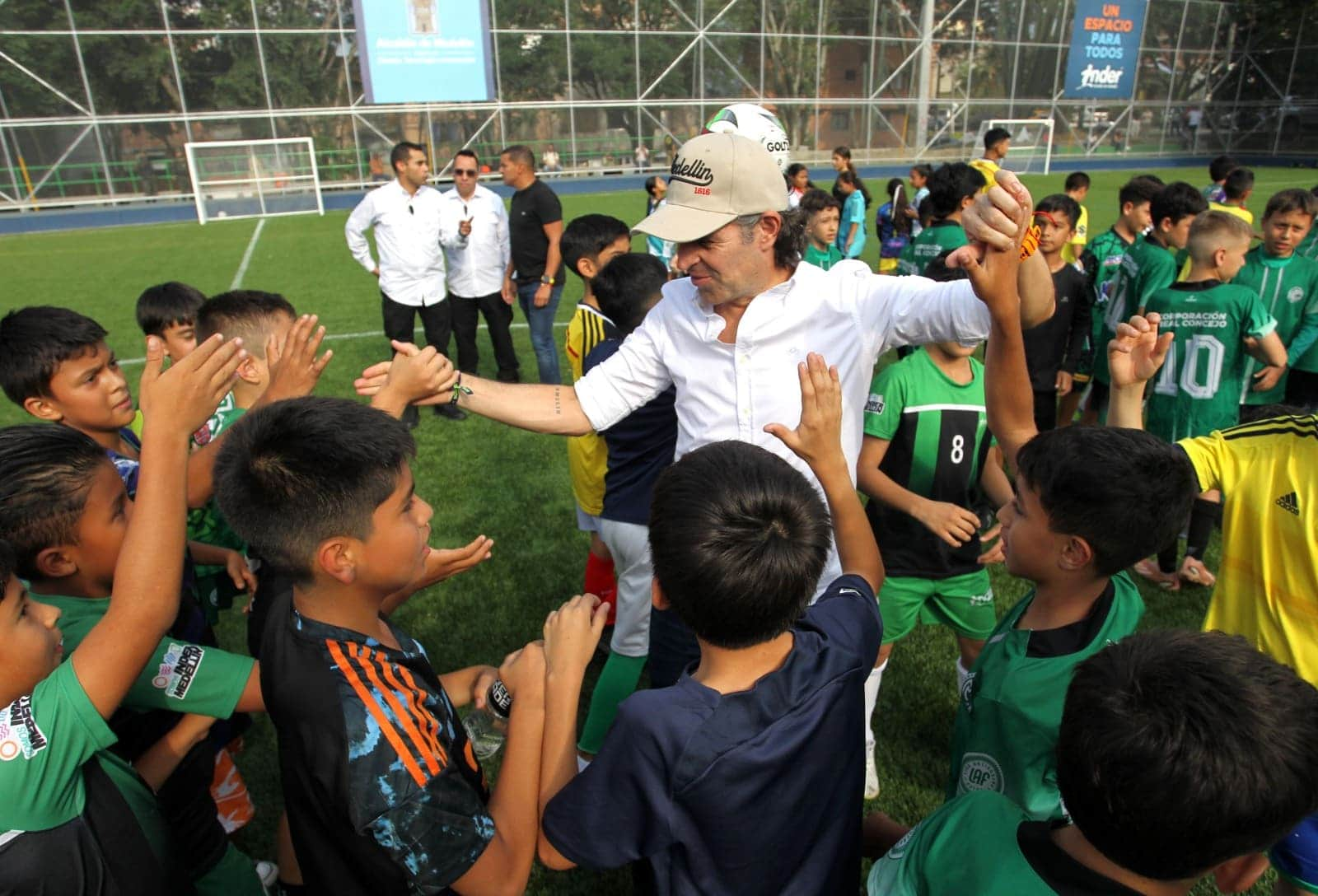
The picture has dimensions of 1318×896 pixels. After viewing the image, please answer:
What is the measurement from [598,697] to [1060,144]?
43.1m

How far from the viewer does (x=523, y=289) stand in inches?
336

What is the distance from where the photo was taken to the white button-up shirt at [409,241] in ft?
25.9

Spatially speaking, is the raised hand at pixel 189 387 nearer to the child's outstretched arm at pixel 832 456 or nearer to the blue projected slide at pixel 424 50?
the child's outstretched arm at pixel 832 456

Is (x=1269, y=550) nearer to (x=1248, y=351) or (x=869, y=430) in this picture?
(x=869, y=430)

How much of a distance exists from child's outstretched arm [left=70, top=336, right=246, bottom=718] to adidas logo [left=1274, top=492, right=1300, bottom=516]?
9.60 feet

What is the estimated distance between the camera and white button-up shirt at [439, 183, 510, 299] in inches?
321

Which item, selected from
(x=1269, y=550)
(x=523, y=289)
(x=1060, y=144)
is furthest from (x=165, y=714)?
(x=1060, y=144)

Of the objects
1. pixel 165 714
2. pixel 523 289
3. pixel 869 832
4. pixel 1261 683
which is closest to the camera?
pixel 1261 683

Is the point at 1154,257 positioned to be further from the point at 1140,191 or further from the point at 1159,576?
the point at 1159,576

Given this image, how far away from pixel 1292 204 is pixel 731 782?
217 inches

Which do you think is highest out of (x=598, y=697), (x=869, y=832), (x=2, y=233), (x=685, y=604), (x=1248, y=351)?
(x=685, y=604)

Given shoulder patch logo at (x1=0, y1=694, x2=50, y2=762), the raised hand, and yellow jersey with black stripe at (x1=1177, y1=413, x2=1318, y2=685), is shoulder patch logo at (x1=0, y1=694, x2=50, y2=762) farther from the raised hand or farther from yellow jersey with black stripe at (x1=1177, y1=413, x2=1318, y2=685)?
yellow jersey with black stripe at (x1=1177, y1=413, x2=1318, y2=685)

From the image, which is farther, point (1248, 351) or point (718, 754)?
point (1248, 351)

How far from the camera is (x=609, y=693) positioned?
3.36 meters
